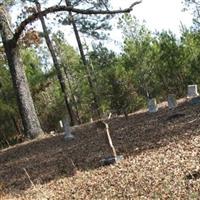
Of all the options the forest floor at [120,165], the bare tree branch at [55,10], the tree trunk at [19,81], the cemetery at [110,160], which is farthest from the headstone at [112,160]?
the bare tree branch at [55,10]

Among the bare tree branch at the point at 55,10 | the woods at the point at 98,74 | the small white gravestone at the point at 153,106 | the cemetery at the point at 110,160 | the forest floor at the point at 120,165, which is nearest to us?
the forest floor at the point at 120,165

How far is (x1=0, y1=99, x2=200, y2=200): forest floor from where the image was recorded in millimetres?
8703

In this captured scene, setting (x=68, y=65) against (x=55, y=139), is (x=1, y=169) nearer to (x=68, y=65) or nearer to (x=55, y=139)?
(x=55, y=139)

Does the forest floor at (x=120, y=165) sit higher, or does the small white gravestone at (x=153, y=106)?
the small white gravestone at (x=153, y=106)

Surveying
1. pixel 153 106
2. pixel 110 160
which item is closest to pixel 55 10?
pixel 153 106

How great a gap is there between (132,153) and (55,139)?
6.13 meters

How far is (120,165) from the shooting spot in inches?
422

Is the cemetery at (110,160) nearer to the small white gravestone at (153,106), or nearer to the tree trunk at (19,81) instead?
the small white gravestone at (153,106)

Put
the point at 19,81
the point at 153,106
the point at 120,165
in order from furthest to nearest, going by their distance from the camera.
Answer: the point at 19,81, the point at 153,106, the point at 120,165

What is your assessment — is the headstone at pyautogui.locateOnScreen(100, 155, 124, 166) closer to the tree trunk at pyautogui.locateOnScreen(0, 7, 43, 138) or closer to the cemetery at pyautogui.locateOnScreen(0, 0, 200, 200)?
the cemetery at pyautogui.locateOnScreen(0, 0, 200, 200)

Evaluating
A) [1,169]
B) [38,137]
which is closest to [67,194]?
[1,169]

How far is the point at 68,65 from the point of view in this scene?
46.8 meters

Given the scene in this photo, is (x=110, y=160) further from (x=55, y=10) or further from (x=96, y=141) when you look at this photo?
(x=55, y=10)

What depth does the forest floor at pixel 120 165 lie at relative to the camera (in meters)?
8.70
